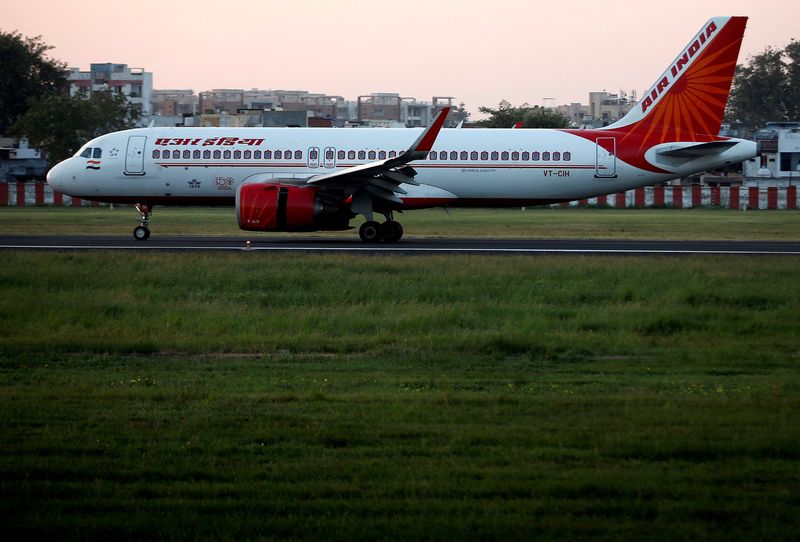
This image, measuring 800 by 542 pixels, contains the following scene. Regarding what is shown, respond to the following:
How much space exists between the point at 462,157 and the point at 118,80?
141596 millimetres

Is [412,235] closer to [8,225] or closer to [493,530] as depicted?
[8,225]

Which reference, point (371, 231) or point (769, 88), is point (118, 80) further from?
point (371, 231)

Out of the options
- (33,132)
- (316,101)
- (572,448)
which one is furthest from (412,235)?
(316,101)

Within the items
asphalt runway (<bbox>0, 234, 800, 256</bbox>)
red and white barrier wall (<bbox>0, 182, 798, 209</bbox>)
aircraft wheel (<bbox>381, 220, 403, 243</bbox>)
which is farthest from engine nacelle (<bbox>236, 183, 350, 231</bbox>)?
red and white barrier wall (<bbox>0, 182, 798, 209</bbox>)

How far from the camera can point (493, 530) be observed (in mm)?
7625

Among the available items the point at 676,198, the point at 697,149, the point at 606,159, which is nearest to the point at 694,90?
the point at 697,149

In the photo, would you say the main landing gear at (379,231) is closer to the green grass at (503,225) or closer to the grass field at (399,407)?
the green grass at (503,225)

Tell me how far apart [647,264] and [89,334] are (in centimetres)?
1326

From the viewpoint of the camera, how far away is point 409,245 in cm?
3262

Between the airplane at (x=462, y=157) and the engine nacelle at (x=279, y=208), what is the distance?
6.53ft

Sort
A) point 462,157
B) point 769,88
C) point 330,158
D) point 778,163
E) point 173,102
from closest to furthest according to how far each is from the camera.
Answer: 1. point 462,157
2. point 330,158
3. point 778,163
4. point 769,88
5. point 173,102

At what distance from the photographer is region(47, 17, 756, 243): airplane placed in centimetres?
3412

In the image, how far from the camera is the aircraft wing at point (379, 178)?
30.5 m

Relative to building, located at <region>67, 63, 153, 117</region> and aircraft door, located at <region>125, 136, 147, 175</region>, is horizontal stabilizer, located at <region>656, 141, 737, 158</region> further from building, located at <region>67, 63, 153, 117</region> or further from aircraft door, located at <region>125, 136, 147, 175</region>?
building, located at <region>67, 63, 153, 117</region>
